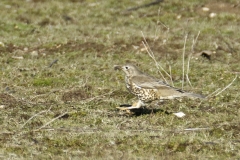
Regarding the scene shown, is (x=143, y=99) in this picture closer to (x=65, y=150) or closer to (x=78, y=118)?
(x=78, y=118)

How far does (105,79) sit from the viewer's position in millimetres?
11328

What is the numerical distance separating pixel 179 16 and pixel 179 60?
466cm

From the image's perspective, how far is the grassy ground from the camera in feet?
24.0

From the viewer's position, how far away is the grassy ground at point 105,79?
7.31 metres

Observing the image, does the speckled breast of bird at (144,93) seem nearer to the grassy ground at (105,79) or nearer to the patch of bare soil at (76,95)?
the grassy ground at (105,79)

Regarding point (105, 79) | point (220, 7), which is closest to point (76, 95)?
point (105, 79)

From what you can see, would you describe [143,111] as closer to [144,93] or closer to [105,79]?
[144,93]

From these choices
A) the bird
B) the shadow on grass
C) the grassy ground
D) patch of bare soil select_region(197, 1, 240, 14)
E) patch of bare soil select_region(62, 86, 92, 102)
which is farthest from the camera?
patch of bare soil select_region(197, 1, 240, 14)

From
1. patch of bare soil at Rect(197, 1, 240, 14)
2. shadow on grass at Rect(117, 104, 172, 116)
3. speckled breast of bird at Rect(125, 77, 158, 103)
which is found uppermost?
patch of bare soil at Rect(197, 1, 240, 14)

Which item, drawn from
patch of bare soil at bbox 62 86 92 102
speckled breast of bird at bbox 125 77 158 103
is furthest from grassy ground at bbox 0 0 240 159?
speckled breast of bird at bbox 125 77 158 103

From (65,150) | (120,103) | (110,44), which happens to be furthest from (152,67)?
(65,150)

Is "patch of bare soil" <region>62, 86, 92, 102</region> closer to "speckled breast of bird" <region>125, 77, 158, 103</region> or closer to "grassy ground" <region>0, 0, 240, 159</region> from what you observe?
"grassy ground" <region>0, 0, 240, 159</region>

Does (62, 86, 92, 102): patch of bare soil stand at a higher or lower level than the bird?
lower

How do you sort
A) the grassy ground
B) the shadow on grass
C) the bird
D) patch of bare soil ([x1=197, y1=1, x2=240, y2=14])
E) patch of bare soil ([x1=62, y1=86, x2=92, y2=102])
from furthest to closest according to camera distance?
patch of bare soil ([x1=197, y1=1, x2=240, y2=14]), patch of bare soil ([x1=62, y1=86, x2=92, y2=102]), the shadow on grass, the bird, the grassy ground
